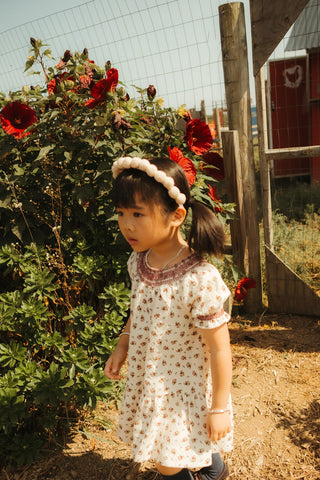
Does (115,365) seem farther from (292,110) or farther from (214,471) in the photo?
(292,110)

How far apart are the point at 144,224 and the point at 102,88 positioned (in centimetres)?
90

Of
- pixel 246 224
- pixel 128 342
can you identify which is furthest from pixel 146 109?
pixel 128 342

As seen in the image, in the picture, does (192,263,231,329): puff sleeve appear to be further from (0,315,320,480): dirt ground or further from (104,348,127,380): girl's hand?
(0,315,320,480): dirt ground

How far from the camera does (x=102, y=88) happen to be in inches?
75.4

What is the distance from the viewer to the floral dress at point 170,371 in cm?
137

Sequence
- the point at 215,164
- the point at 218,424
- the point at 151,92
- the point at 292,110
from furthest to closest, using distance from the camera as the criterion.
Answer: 1. the point at 292,110
2. the point at 215,164
3. the point at 151,92
4. the point at 218,424

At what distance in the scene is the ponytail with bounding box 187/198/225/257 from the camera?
1.32 meters

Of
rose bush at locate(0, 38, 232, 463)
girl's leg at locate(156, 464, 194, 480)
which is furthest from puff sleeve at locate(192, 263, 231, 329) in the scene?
rose bush at locate(0, 38, 232, 463)

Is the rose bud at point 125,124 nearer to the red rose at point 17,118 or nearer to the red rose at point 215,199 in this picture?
the red rose at point 17,118

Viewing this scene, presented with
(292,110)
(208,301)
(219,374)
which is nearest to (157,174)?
(208,301)

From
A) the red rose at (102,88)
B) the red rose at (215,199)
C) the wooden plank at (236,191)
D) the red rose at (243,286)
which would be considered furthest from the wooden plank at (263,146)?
the red rose at (102,88)

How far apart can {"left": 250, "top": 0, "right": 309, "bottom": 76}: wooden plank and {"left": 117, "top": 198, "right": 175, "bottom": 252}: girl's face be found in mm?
1839

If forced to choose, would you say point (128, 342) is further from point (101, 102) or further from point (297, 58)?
point (297, 58)

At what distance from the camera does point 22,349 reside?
1.81m
